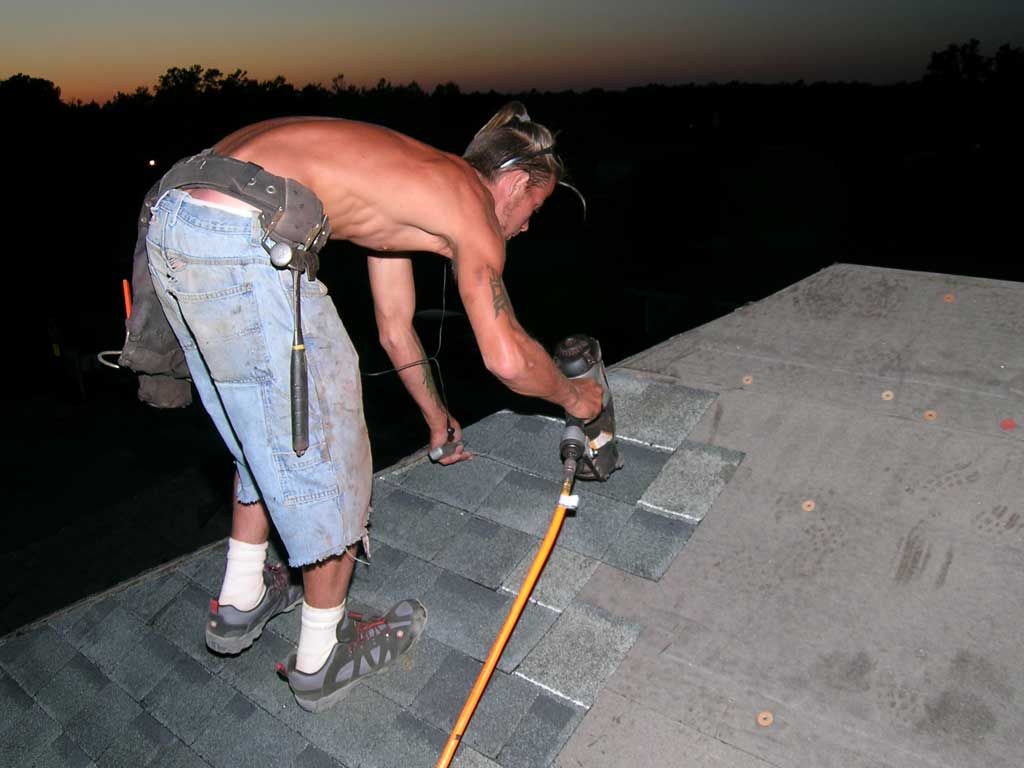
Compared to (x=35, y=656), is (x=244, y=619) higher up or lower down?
higher up

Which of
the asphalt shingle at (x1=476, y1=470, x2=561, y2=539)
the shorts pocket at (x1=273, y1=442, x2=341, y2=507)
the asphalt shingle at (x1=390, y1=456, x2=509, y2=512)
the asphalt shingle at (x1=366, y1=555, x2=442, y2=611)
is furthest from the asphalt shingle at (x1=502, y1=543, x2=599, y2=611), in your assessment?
the shorts pocket at (x1=273, y1=442, x2=341, y2=507)

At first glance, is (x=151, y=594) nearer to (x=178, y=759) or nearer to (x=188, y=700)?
(x=188, y=700)

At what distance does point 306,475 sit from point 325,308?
52cm

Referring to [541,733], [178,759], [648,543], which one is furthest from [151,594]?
[648,543]

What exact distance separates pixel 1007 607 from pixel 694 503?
110 cm

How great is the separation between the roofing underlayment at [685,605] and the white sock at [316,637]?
16cm

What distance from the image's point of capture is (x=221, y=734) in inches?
96.1

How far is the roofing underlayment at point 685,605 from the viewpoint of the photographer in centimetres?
217

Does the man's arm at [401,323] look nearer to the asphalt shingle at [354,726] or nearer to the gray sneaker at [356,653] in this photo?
the gray sneaker at [356,653]

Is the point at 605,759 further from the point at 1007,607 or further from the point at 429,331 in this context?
the point at 429,331

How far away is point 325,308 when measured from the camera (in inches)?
89.2

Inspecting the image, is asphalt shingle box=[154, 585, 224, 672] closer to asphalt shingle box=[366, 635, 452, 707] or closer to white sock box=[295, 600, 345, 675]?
white sock box=[295, 600, 345, 675]

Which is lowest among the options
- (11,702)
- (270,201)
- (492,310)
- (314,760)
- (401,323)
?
(11,702)

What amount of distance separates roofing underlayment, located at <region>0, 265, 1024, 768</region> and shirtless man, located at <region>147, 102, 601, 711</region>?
31cm
